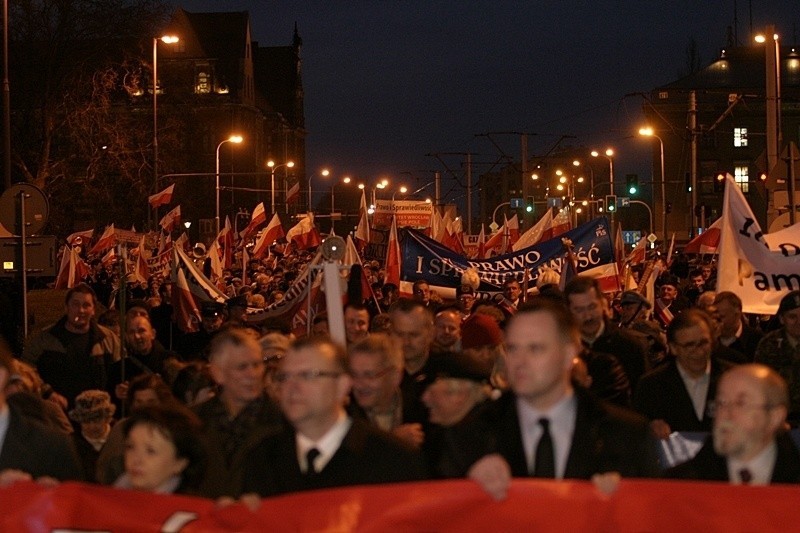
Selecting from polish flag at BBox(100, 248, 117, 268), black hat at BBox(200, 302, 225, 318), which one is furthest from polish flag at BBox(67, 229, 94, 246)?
black hat at BBox(200, 302, 225, 318)

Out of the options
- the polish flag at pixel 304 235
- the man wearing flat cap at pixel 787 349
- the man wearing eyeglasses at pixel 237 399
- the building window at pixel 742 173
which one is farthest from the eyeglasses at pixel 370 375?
the building window at pixel 742 173

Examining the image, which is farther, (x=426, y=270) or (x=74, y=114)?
(x=74, y=114)

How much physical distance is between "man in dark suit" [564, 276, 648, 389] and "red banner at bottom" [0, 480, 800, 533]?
3.35 meters

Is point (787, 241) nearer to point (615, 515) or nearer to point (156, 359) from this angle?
point (156, 359)

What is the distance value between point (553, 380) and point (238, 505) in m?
1.17

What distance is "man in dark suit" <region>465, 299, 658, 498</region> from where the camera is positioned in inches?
186

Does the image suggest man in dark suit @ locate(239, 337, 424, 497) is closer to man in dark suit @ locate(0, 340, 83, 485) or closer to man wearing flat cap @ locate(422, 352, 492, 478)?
man wearing flat cap @ locate(422, 352, 492, 478)

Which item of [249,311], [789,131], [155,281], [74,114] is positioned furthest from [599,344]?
[789,131]

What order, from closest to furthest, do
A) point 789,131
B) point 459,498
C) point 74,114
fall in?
point 459,498
point 74,114
point 789,131

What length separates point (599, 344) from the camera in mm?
8203

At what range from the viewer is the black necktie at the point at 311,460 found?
15.9 feet

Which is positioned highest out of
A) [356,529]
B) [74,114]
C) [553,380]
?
[74,114]

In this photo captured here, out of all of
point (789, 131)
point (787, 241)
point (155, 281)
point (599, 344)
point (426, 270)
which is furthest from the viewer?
point (789, 131)

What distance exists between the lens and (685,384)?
7156mm
